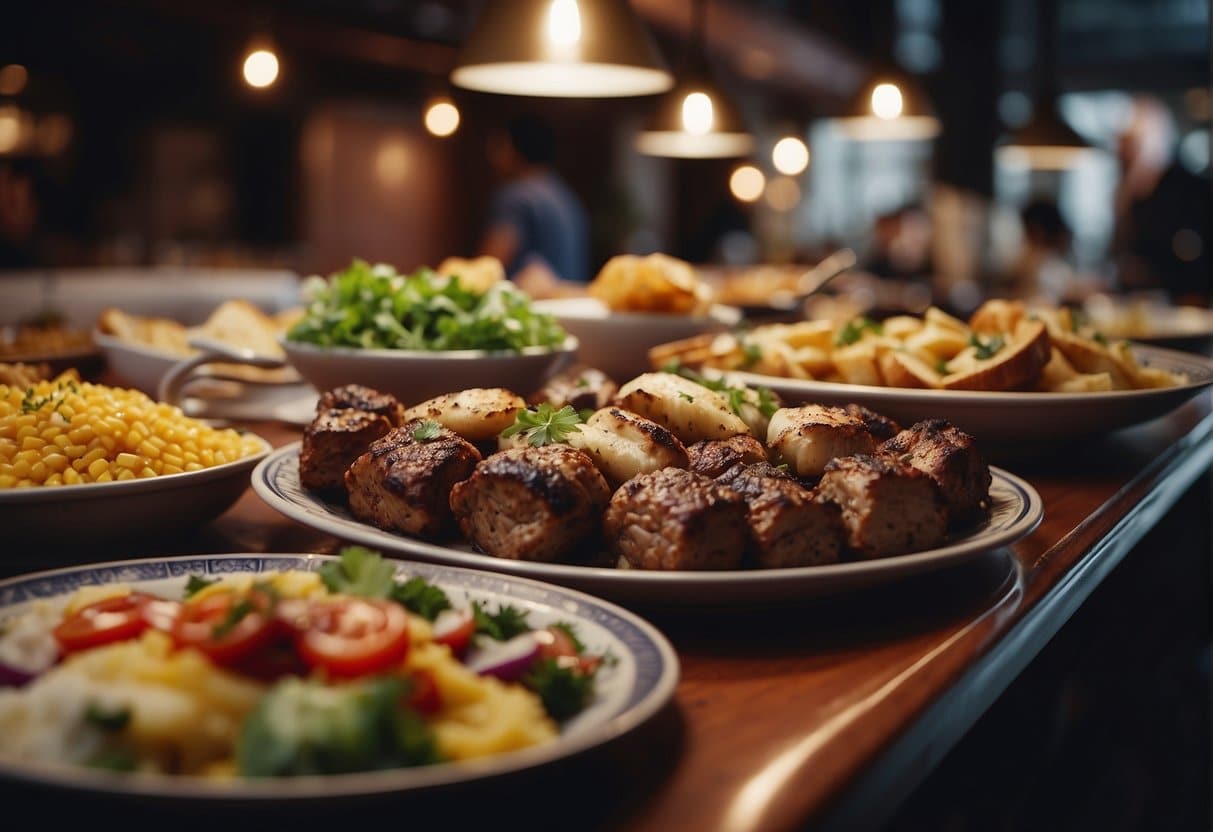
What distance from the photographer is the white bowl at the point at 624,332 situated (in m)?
2.91

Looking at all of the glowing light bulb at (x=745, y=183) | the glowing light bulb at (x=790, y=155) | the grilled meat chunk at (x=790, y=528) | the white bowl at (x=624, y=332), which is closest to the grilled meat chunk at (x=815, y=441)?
the grilled meat chunk at (x=790, y=528)

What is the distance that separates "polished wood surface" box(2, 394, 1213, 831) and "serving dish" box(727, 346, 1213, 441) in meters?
0.27

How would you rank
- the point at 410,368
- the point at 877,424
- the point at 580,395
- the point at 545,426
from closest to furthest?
the point at 545,426 → the point at 877,424 → the point at 580,395 → the point at 410,368

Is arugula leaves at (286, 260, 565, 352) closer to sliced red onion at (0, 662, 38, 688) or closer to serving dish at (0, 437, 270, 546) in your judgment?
serving dish at (0, 437, 270, 546)

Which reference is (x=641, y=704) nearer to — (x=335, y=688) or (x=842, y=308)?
(x=335, y=688)

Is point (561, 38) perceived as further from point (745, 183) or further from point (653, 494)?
point (745, 183)

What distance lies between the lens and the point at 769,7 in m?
13.0

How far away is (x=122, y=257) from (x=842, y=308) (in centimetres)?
740

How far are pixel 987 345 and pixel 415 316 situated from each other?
126 cm

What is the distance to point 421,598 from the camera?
1.06 m

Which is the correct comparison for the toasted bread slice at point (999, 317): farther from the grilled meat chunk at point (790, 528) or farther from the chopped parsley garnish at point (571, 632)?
the chopped parsley garnish at point (571, 632)

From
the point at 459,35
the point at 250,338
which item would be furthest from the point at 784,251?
the point at 250,338

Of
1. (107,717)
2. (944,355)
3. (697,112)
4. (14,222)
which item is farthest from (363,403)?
(14,222)

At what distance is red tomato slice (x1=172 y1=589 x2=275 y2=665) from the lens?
34.4 inches
